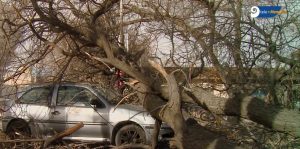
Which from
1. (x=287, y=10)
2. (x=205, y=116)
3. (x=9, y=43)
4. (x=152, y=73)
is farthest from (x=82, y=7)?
(x=287, y=10)

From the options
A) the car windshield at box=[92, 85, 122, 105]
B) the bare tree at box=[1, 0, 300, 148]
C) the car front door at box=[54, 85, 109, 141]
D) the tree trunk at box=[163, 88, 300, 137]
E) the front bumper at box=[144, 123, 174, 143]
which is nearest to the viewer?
the tree trunk at box=[163, 88, 300, 137]

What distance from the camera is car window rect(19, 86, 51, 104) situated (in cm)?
1111

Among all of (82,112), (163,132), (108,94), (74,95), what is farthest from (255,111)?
(74,95)

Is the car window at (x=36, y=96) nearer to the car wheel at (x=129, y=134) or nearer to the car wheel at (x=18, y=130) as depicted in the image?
the car wheel at (x=18, y=130)

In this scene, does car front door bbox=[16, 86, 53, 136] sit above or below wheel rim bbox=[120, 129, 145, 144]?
above

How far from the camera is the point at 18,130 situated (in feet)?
34.5

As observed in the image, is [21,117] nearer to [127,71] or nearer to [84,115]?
[84,115]

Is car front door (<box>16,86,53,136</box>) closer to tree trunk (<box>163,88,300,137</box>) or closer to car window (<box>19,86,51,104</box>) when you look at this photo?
car window (<box>19,86,51,104</box>)

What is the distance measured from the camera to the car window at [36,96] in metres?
11.1

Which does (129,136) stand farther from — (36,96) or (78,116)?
(36,96)

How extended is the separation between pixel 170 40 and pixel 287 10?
7.29ft

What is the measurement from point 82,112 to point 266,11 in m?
4.26

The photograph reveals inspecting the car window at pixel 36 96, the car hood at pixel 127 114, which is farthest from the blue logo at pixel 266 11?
the car window at pixel 36 96

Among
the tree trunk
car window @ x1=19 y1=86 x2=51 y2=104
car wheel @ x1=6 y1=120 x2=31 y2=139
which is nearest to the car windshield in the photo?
car window @ x1=19 y1=86 x2=51 y2=104
